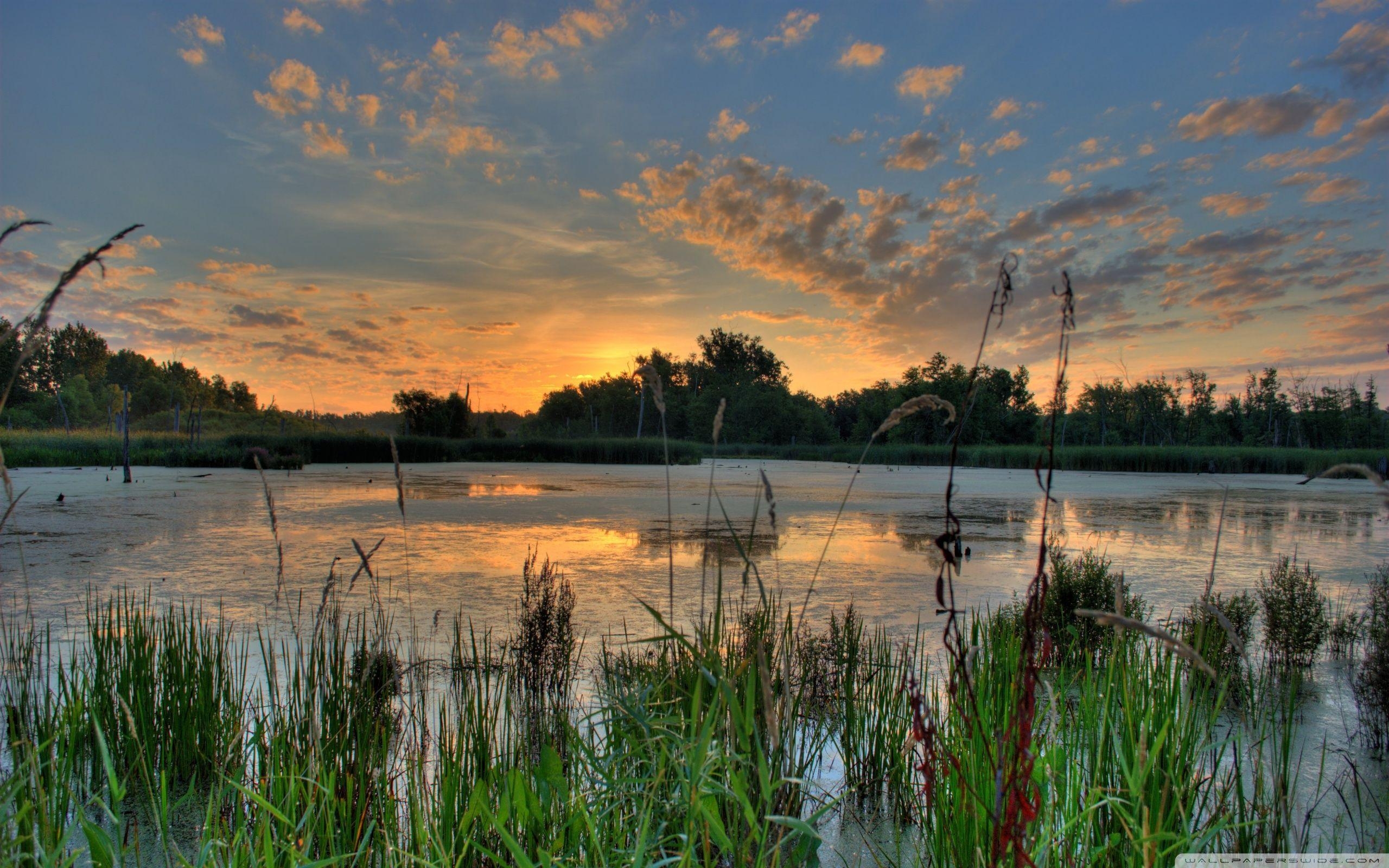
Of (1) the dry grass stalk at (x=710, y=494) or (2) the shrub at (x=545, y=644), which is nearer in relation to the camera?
(1) the dry grass stalk at (x=710, y=494)

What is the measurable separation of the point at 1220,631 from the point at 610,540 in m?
5.47

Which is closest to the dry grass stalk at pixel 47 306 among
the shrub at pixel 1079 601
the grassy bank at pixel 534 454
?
the shrub at pixel 1079 601

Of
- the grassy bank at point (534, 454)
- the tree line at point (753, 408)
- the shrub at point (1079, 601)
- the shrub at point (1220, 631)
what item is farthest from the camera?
the tree line at point (753, 408)

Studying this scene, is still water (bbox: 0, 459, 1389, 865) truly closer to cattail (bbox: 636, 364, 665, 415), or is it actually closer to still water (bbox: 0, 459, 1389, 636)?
still water (bbox: 0, 459, 1389, 636)

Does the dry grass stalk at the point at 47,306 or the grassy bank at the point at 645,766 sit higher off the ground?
the dry grass stalk at the point at 47,306

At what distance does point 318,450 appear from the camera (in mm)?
22484

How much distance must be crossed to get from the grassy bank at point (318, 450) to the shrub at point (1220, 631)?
59.4ft

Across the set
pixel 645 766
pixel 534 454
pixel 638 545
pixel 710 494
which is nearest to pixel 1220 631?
pixel 710 494

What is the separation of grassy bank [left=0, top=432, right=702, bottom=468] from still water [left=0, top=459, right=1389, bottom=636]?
4442mm

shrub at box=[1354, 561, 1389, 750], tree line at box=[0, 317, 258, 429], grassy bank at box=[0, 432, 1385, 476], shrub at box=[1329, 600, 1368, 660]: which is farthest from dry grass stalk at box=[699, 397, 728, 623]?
tree line at box=[0, 317, 258, 429]

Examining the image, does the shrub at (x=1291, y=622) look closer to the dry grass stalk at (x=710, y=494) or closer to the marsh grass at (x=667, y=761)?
the marsh grass at (x=667, y=761)

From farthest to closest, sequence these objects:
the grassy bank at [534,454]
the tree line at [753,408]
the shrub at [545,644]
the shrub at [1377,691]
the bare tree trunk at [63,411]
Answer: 1. the tree line at [753,408]
2. the grassy bank at [534,454]
3. the bare tree trunk at [63,411]
4. the shrub at [545,644]
5. the shrub at [1377,691]

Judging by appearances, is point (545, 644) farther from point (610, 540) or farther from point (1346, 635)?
point (610, 540)

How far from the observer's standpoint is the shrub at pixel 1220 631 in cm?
258
